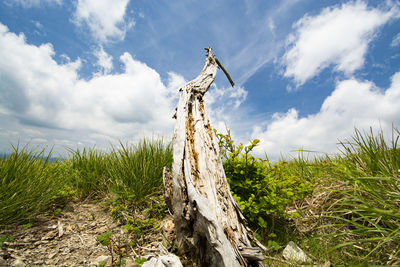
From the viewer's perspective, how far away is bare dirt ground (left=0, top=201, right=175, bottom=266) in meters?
2.24

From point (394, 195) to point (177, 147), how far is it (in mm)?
2695

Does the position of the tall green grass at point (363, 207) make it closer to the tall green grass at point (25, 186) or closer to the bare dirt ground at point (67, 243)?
the bare dirt ground at point (67, 243)

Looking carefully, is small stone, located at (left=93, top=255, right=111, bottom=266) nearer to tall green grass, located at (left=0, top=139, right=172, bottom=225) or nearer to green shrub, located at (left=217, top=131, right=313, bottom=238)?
tall green grass, located at (left=0, top=139, right=172, bottom=225)

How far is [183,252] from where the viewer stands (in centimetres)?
192

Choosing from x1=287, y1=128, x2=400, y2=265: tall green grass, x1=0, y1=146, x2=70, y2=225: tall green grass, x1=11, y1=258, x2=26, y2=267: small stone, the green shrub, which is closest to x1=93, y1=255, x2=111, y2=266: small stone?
x1=11, y1=258, x2=26, y2=267: small stone

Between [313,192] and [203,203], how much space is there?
2746 millimetres

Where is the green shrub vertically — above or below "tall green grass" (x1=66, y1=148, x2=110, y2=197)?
below

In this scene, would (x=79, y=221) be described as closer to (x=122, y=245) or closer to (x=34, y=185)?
(x=34, y=185)

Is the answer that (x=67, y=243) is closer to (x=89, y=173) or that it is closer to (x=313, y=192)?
(x=89, y=173)

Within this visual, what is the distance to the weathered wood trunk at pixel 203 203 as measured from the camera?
4.84 feet

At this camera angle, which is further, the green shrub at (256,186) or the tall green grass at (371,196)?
the green shrub at (256,186)

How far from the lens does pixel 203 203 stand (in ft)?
5.49

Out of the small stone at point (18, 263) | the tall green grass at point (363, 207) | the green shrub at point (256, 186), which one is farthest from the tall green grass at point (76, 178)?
the tall green grass at point (363, 207)

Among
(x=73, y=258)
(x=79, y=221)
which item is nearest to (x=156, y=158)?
(x=79, y=221)
